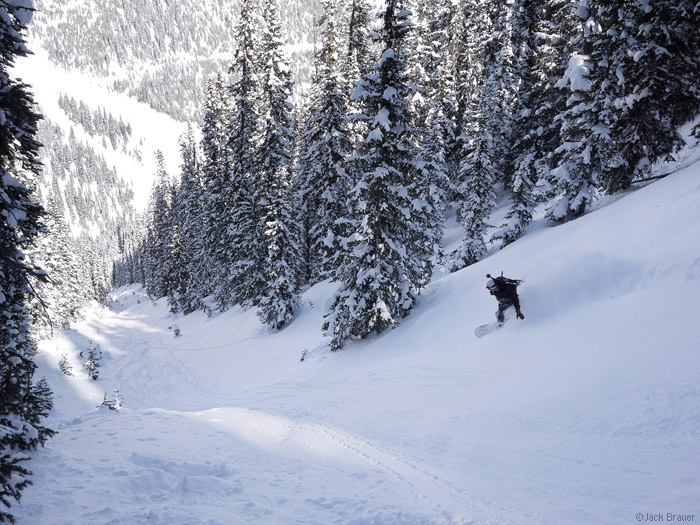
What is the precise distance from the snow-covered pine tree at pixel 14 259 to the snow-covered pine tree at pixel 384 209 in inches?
426

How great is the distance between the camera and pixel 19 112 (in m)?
4.57

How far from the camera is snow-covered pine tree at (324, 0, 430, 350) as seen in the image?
14.8m

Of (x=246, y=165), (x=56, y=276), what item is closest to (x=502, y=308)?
(x=246, y=165)

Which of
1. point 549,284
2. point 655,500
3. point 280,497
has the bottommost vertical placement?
point 655,500

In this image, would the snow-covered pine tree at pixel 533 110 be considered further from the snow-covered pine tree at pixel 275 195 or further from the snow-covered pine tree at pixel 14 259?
the snow-covered pine tree at pixel 14 259

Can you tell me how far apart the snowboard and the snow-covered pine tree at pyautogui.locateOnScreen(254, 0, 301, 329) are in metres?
15.5

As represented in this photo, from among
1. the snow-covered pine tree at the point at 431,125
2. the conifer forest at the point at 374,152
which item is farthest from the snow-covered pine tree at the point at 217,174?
the snow-covered pine tree at the point at 431,125

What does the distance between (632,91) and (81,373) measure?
1464 inches

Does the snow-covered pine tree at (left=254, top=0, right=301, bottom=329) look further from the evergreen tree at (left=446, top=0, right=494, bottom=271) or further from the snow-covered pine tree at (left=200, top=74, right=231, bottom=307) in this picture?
the evergreen tree at (left=446, top=0, right=494, bottom=271)

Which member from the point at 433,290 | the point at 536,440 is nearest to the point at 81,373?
the point at 433,290

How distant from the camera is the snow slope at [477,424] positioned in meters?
5.32

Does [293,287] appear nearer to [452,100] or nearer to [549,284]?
[549,284]

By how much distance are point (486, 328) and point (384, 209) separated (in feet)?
21.0
